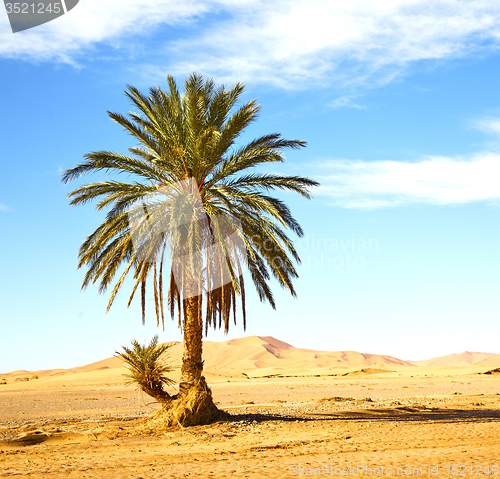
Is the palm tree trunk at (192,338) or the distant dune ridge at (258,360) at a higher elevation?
the palm tree trunk at (192,338)

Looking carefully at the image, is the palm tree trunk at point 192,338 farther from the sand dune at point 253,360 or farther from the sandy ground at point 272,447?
the sand dune at point 253,360

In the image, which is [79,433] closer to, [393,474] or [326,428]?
[326,428]

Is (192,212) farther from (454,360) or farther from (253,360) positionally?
(454,360)

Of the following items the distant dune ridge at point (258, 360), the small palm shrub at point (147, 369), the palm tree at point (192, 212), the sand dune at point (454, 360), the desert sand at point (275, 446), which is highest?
the palm tree at point (192, 212)

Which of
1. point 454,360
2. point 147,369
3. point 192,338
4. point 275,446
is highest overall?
point 192,338

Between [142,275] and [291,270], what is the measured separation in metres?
4.34

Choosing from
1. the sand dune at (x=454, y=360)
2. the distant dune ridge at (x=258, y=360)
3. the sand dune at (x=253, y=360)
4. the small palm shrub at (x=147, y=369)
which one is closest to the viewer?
the small palm shrub at (x=147, y=369)

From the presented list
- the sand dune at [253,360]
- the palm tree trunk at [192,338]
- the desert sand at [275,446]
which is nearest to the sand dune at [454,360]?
the sand dune at [253,360]

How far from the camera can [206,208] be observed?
14.4 m

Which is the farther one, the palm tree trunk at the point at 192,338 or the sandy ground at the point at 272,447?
the palm tree trunk at the point at 192,338

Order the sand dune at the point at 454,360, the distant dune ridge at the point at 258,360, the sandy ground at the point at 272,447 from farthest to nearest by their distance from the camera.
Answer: the sand dune at the point at 454,360, the distant dune ridge at the point at 258,360, the sandy ground at the point at 272,447

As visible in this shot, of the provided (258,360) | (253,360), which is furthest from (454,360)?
(253,360)

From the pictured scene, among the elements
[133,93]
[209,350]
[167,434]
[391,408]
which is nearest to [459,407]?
[391,408]

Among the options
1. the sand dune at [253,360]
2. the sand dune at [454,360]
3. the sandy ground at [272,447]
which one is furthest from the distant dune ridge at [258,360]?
Result: the sandy ground at [272,447]
